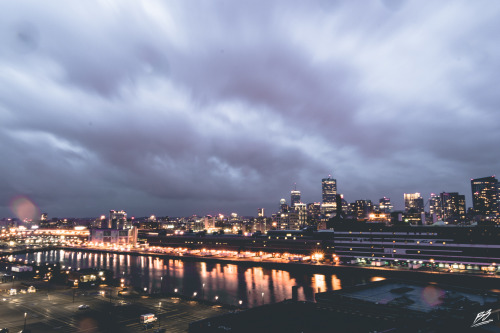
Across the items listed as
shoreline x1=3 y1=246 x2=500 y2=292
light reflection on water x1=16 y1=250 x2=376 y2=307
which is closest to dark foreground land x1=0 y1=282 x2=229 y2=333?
light reflection on water x1=16 y1=250 x2=376 y2=307

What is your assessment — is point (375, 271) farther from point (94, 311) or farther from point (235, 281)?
point (94, 311)

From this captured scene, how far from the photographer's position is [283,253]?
13838 cm

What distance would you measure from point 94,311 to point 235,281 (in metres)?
47.0

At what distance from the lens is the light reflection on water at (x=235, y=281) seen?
74.9 metres

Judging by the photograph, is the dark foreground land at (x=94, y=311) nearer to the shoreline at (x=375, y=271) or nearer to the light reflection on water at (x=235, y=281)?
the light reflection on water at (x=235, y=281)

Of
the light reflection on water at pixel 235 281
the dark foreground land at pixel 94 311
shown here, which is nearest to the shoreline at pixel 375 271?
the light reflection on water at pixel 235 281

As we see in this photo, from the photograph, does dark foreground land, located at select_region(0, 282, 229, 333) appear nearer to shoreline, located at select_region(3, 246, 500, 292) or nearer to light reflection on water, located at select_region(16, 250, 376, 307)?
light reflection on water, located at select_region(16, 250, 376, 307)

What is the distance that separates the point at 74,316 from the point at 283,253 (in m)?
99.2

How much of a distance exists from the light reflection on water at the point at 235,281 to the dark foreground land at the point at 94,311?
13.6 metres

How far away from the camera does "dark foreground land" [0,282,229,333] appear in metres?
44.4

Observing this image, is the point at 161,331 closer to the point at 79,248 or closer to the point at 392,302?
the point at 392,302

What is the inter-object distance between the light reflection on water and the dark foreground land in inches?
535

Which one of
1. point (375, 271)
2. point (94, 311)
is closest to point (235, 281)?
point (375, 271)

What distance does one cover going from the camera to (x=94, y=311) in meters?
52.3
